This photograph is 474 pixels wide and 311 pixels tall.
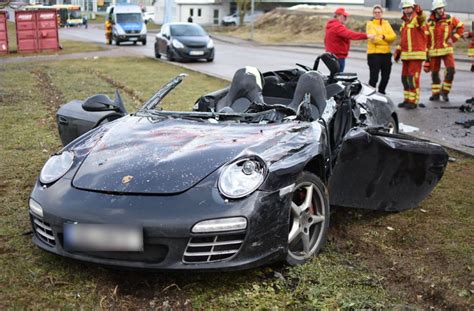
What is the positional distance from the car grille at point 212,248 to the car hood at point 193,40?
19.5 meters

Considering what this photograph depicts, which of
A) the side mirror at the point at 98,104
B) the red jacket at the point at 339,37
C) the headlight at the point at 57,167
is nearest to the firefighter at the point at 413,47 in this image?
the red jacket at the point at 339,37

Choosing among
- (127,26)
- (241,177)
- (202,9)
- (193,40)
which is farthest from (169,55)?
(202,9)

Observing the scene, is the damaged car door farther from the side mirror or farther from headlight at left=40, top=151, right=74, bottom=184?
the side mirror

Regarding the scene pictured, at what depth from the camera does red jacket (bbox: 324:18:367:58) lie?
1090 cm

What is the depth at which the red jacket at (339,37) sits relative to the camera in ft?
35.8

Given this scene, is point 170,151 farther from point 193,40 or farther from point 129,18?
point 129,18

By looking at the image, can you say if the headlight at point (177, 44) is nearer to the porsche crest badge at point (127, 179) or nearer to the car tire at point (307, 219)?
the car tire at point (307, 219)

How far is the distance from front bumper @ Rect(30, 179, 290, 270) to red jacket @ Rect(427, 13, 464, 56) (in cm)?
914

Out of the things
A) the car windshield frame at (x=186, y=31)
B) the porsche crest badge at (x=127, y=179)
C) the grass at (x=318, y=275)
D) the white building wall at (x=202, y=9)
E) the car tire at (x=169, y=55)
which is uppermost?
the porsche crest badge at (x=127, y=179)

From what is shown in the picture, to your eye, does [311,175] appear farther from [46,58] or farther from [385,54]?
[46,58]

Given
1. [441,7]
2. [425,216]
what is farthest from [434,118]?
[425,216]

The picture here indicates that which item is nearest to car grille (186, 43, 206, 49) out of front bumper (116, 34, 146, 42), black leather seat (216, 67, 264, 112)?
front bumper (116, 34, 146, 42)

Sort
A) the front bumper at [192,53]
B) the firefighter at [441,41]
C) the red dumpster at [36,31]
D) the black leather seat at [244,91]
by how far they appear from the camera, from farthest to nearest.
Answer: the red dumpster at [36,31] < the front bumper at [192,53] < the firefighter at [441,41] < the black leather seat at [244,91]

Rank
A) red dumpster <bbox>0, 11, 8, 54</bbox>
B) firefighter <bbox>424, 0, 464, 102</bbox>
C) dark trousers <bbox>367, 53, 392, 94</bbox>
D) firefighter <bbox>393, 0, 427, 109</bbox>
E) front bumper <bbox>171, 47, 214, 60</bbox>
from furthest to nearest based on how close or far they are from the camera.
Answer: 1. red dumpster <bbox>0, 11, 8, 54</bbox>
2. front bumper <bbox>171, 47, 214, 60</bbox>
3. firefighter <bbox>424, 0, 464, 102</bbox>
4. dark trousers <bbox>367, 53, 392, 94</bbox>
5. firefighter <bbox>393, 0, 427, 109</bbox>
